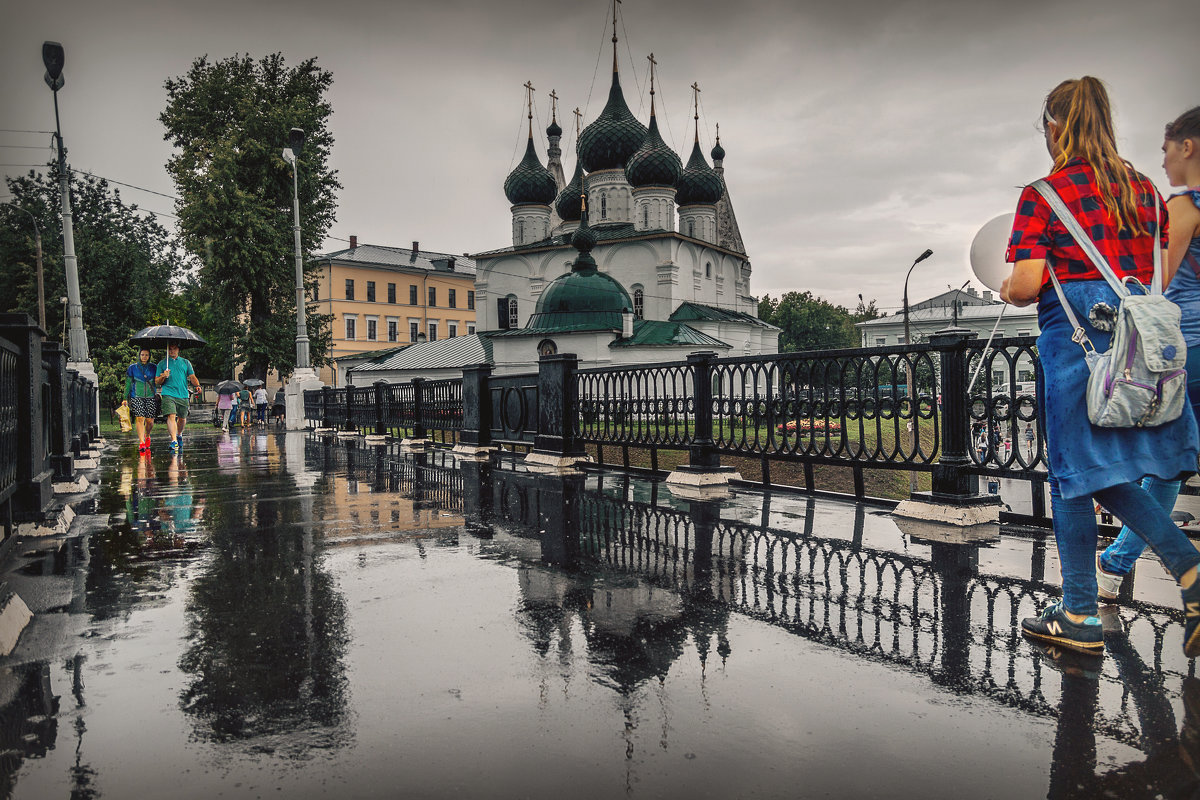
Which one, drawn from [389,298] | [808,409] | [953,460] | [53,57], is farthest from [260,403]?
[389,298]

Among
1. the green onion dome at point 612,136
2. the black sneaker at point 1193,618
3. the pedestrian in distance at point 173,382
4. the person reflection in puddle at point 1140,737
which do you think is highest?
the green onion dome at point 612,136

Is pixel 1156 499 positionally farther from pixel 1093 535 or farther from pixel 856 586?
pixel 856 586

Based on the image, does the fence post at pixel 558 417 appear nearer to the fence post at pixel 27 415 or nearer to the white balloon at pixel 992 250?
the fence post at pixel 27 415

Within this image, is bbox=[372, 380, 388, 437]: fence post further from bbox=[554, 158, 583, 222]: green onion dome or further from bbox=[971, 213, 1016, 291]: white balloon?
bbox=[554, 158, 583, 222]: green onion dome

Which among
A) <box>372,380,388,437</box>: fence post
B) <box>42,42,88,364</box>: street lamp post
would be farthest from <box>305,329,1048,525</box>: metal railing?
<box>42,42,88,364</box>: street lamp post

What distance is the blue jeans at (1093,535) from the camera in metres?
2.91

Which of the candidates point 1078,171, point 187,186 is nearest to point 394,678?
point 1078,171

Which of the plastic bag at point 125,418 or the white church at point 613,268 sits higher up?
the white church at point 613,268

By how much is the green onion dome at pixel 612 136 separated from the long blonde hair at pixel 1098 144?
2069 inches

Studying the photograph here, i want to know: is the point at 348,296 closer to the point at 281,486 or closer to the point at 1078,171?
the point at 281,486

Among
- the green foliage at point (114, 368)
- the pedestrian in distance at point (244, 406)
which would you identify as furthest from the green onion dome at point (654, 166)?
the green foliage at point (114, 368)

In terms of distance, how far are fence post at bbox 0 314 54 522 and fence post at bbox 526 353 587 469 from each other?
226 inches

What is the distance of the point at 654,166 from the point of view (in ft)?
167

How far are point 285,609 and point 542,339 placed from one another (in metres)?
41.7
